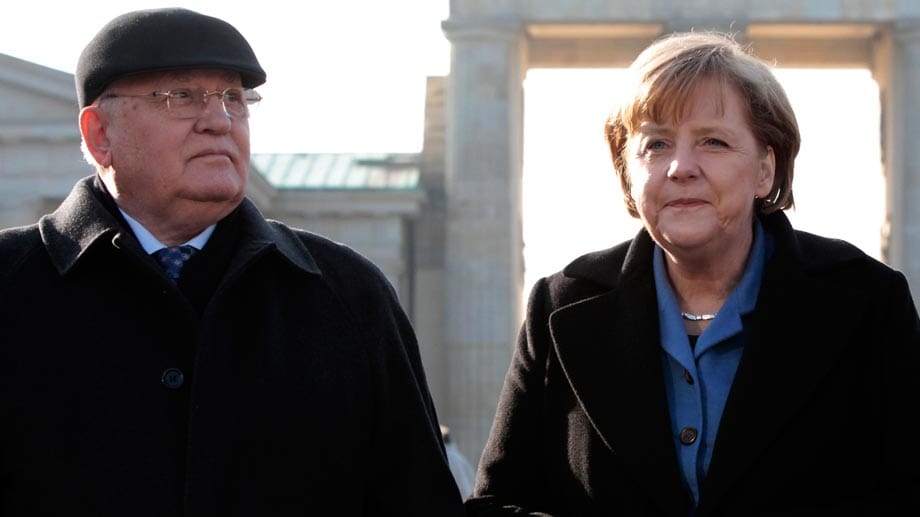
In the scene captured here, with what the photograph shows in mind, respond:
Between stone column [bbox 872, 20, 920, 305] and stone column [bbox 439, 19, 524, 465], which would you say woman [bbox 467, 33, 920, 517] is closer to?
stone column [bbox 439, 19, 524, 465]

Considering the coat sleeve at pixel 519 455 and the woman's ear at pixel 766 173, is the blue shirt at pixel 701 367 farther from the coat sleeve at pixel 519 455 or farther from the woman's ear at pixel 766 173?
the coat sleeve at pixel 519 455

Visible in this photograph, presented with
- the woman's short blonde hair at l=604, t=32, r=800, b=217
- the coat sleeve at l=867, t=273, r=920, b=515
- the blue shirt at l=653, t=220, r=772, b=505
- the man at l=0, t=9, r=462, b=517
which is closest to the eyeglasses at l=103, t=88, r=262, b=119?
the man at l=0, t=9, r=462, b=517

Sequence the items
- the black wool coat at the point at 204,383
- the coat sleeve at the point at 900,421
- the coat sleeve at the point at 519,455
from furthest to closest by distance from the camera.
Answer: the coat sleeve at the point at 519,455 < the coat sleeve at the point at 900,421 < the black wool coat at the point at 204,383

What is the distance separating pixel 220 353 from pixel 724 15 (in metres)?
37.6

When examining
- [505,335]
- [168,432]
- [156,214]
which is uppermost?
[505,335]

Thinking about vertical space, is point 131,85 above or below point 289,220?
below

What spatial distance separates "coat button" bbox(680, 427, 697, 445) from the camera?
624cm

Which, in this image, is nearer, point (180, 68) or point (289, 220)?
point (180, 68)

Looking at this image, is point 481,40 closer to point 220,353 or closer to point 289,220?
point 289,220

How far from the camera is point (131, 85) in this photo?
631 cm

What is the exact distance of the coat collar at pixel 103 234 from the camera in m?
6.22

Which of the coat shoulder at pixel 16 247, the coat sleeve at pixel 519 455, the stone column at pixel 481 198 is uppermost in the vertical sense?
the stone column at pixel 481 198

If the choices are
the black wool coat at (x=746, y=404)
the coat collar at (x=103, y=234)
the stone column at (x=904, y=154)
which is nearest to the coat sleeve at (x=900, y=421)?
the black wool coat at (x=746, y=404)

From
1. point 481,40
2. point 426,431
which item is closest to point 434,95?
point 481,40
